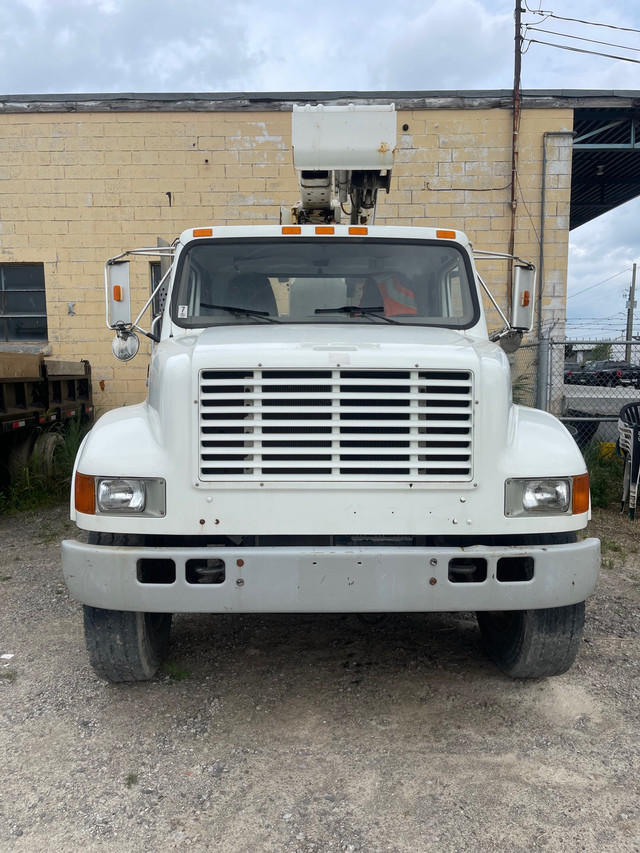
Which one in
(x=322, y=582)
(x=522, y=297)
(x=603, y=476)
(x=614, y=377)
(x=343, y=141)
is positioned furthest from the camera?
(x=614, y=377)

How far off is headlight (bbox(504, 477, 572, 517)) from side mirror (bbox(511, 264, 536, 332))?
5.10ft

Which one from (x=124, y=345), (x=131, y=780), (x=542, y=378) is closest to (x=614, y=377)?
(x=542, y=378)

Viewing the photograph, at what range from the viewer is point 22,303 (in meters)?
10.3

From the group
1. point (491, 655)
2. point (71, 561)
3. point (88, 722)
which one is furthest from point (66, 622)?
point (491, 655)

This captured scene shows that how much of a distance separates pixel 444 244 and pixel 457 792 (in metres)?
3.01

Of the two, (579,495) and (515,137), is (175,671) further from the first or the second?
(515,137)

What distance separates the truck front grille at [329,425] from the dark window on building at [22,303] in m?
8.41

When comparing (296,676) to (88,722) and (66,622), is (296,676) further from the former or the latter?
(66,622)

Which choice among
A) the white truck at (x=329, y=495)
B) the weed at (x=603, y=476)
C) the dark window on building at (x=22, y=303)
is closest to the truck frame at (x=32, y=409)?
the dark window on building at (x=22, y=303)

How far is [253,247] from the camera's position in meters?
4.07

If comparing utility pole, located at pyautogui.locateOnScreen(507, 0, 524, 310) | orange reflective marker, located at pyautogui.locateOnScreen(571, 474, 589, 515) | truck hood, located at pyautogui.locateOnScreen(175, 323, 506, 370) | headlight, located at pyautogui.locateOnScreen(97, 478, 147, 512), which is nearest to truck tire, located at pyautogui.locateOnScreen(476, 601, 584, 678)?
orange reflective marker, located at pyautogui.locateOnScreen(571, 474, 589, 515)

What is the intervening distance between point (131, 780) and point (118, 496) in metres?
1.15

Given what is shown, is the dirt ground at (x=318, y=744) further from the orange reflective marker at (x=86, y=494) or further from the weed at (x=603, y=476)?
the weed at (x=603, y=476)

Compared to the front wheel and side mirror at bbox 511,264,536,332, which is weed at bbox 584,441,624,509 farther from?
the front wheel
